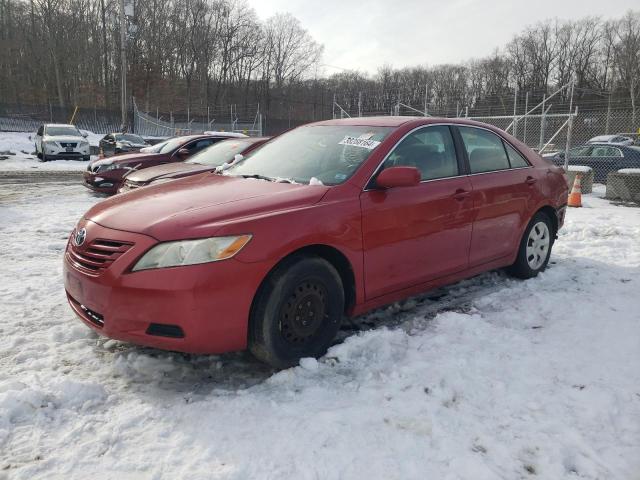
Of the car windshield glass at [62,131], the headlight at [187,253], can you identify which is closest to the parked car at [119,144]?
the car windshield glass at [62,131]

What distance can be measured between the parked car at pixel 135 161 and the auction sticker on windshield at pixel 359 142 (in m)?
6.35

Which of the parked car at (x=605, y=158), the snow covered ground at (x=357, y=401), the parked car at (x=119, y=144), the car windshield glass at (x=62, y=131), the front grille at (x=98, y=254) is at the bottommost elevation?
the snow covered ground at (x=357, y=401)

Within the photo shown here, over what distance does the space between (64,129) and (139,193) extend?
814 inches

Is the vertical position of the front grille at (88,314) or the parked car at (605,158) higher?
Result: the parked car at (605,158)

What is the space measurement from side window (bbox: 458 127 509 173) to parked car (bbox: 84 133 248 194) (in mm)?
6438

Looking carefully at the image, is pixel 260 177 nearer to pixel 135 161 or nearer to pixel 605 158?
pixel 135 161

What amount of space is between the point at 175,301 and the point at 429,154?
241 cm

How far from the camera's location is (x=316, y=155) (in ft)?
12.9

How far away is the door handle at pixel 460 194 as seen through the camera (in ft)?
13.4

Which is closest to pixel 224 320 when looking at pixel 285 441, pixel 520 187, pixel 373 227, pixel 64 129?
pixel 285 441

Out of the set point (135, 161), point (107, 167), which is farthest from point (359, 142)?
point (107, 167)

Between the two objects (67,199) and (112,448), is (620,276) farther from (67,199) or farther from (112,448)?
(67,199)

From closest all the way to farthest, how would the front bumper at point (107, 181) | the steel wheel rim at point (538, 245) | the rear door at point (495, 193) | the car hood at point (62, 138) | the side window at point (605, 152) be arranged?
the rear door at point (495, 193) < the steel wheel rim at point (538, 245) < the front bumper at point (107, 181) < the side window at point (605, 152) < the car hood at point (62, 138)

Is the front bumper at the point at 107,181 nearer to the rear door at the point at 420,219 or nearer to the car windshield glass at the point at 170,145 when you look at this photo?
the car windshield glass at the point at 170,145
